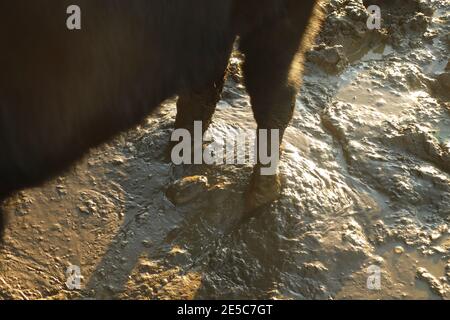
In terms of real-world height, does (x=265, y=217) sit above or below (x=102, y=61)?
below

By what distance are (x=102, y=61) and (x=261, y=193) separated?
4.67 feet

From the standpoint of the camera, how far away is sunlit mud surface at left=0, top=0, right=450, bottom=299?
8.81 feet

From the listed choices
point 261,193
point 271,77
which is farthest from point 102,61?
point 261,193

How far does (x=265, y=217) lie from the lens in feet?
9.87

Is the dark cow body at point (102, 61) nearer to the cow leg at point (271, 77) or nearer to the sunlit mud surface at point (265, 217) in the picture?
the cow leg at point (271, 77)

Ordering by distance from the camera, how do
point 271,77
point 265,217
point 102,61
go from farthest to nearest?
point 265,217 < point 271,77 < point 102,61

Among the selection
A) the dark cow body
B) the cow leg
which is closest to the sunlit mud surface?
the cow leg

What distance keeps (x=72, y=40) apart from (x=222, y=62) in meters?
1.09

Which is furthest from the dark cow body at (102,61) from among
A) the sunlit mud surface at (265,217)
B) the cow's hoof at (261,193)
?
the cow's hoof at (261,193)

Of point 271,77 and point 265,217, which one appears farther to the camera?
point 265,217

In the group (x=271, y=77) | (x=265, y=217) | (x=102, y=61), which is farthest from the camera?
(x=265, y=217)

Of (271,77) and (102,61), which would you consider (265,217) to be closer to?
(271,77)
